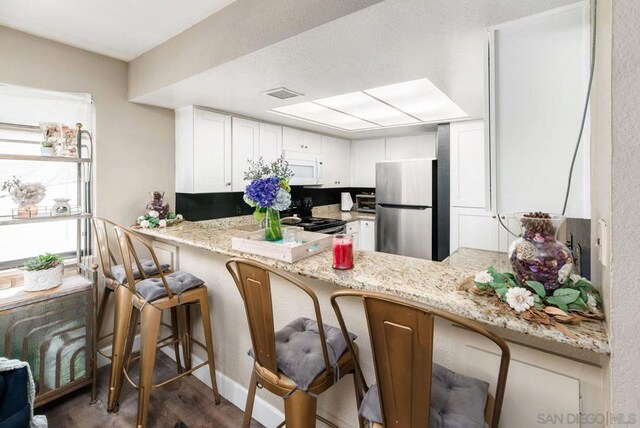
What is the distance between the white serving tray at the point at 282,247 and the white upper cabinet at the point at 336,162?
9.03 ft

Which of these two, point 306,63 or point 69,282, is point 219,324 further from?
point 306,63

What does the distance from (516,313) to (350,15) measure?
1298mm

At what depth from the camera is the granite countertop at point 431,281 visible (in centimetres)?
84

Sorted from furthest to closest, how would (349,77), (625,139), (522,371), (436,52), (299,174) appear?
1. (299,174)
2. (349,77)
3. (436,52)
4. (522,371)
5. (625,139)

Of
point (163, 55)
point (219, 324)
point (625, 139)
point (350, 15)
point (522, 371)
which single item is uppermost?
point (163, 55)

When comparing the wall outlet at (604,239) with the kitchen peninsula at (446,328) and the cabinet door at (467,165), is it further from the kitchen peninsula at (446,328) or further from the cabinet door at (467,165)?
the cabinet door at (467,165)

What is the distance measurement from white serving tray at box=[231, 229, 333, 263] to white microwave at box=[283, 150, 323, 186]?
206cm

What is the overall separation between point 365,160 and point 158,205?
10.5ft

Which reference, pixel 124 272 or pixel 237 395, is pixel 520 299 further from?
pixel 124 272

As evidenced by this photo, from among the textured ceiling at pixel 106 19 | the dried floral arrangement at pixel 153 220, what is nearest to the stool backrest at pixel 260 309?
the textured ceiling at pixel 106 19

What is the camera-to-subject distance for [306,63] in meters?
1.83

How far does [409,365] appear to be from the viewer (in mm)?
803

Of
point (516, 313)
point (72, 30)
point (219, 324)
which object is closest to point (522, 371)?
point (516, 313)

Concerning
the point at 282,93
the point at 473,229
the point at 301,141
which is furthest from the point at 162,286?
the point at 473,229
